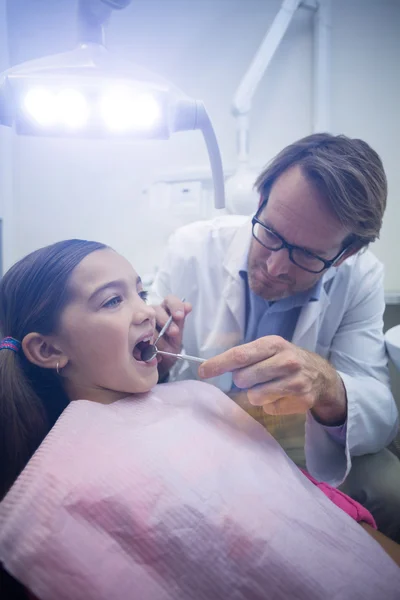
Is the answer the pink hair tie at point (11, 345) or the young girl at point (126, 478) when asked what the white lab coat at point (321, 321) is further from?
the pink hair tie at point (11, 345)

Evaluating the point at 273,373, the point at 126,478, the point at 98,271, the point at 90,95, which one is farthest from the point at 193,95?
the point at 126,478

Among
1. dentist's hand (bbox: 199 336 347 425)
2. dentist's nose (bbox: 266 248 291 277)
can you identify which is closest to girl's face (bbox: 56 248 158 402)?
dentist's hand (bbox: 199 336 347 425)

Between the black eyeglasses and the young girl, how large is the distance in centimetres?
26

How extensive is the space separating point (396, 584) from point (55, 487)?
386mm

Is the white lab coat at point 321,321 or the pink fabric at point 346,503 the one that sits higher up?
the white lab coat at point 321,321

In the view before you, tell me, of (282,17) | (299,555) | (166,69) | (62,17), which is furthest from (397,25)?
(299,555)

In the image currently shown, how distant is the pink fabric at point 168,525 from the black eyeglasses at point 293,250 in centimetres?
33

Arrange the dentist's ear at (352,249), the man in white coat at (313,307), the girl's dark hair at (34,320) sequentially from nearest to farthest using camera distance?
the girl's dark hair at (34,320), the man in white coat at (313,307), the dentist's ear at (352,249)

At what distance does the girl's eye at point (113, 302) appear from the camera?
0.54 meters

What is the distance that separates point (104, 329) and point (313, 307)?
1.22ft

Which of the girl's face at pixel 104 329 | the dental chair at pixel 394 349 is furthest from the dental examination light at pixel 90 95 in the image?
the dental chair at pixel 394 349

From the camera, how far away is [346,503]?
0.59 meters

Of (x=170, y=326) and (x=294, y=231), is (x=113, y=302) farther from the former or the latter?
(x=294, y=231)

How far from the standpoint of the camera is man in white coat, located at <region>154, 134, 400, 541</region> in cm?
62
